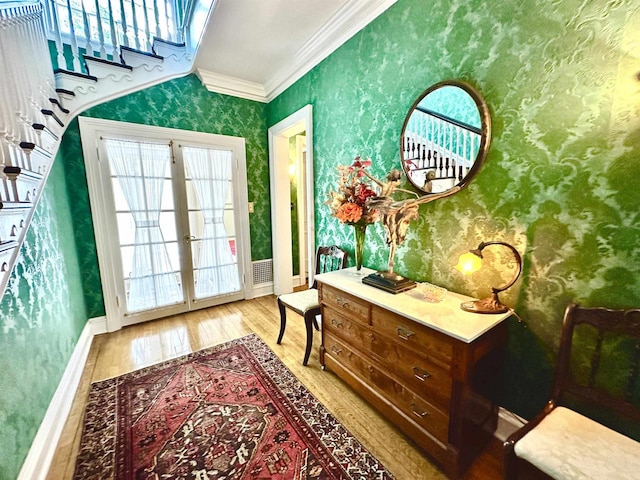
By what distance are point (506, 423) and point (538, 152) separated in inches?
58.2

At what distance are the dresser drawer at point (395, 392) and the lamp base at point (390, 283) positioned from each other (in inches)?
19.1

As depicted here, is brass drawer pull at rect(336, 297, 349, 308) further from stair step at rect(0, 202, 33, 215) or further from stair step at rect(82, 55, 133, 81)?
stair step at rect(82, 55, 133, 81)

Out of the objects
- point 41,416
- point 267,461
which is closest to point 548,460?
point 267,461

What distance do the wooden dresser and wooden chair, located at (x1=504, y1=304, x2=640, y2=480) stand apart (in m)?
0.26

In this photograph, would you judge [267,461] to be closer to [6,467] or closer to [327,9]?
[6,467]

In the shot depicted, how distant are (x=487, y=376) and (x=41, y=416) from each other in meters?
2.48

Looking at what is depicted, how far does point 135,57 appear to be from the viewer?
233 centimetres

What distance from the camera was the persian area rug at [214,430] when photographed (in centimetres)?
133

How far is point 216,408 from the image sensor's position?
68.5 inches

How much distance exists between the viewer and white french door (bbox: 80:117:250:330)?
274 cm

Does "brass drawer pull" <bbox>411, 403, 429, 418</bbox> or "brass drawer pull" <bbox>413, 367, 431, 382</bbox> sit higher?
"brass drawer pull" <bbox>413, 367, 431, 382</bbox>

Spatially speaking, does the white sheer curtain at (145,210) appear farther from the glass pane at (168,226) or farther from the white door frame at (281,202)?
the white door frame at (281,202)

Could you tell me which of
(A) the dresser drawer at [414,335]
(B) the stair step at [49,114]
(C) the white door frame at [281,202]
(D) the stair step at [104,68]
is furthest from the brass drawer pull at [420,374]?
(D) the stair step at [104,68]

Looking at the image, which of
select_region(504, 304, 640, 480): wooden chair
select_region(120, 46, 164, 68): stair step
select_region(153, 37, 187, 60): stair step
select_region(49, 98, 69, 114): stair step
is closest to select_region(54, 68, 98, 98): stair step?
select_region(49, 98, 69, 114): stair step
